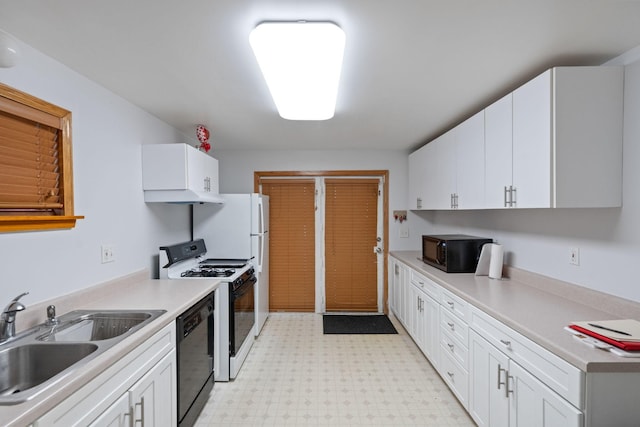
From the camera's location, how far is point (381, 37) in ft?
4.96

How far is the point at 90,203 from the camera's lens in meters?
2.02

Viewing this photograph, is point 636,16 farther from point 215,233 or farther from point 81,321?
point 215,233

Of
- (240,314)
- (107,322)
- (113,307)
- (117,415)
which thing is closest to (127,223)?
(113,307)

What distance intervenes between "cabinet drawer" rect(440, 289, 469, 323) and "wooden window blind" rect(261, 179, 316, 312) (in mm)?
2198

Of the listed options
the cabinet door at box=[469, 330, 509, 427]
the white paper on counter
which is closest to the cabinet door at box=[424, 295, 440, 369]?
the white paper on counter

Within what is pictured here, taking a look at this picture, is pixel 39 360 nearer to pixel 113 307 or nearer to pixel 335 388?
pixel 113 307

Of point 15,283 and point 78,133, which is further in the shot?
point 78,133

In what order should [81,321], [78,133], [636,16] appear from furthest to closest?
[78,133], [81,321], [636,16]

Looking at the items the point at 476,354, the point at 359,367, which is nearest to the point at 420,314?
the point at 359,367

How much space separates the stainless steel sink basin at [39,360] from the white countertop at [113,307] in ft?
0.60

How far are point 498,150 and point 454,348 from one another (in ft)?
4.91

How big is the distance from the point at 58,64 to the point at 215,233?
2.07 m

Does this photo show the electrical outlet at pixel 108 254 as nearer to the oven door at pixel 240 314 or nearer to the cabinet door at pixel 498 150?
the oven door at pixel 240 314

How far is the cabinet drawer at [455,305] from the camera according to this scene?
2.16m
